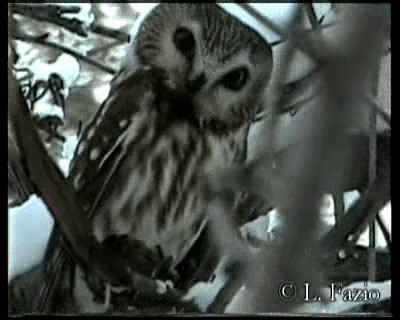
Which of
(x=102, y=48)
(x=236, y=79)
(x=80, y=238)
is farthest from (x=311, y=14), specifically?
(x=80, y=238)

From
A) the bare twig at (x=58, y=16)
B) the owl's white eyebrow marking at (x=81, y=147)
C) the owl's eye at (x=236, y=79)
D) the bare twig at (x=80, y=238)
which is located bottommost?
the bare twig at (x=80, y=238)

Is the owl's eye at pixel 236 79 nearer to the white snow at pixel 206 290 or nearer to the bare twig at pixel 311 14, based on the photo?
the bare twig at pixel 311 14

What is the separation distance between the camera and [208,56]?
801 mm

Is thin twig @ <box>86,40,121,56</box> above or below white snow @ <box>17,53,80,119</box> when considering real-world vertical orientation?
above

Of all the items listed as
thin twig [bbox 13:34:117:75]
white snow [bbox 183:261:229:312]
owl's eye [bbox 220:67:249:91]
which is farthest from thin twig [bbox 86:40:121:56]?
white snow [bbox 183:261:229:312]

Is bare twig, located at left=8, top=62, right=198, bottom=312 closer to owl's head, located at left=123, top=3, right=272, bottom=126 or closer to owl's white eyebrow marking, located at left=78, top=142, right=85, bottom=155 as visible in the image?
owl's white eyebrow marking, located at left=78, top=142, right=85, bottom=155

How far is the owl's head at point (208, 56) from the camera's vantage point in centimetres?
80

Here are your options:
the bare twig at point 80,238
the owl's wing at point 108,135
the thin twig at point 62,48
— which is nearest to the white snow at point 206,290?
the bare twig at point 80,238

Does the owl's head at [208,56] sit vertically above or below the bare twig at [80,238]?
above

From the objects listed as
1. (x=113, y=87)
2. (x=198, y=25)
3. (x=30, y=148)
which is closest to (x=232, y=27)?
(x=198, y=25)

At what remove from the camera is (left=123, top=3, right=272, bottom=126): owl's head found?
0.80 metres

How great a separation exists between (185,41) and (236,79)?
69 millimetres

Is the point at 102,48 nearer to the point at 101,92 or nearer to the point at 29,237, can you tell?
the point at 101,92

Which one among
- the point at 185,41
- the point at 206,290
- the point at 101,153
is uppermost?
the point at 185,41
